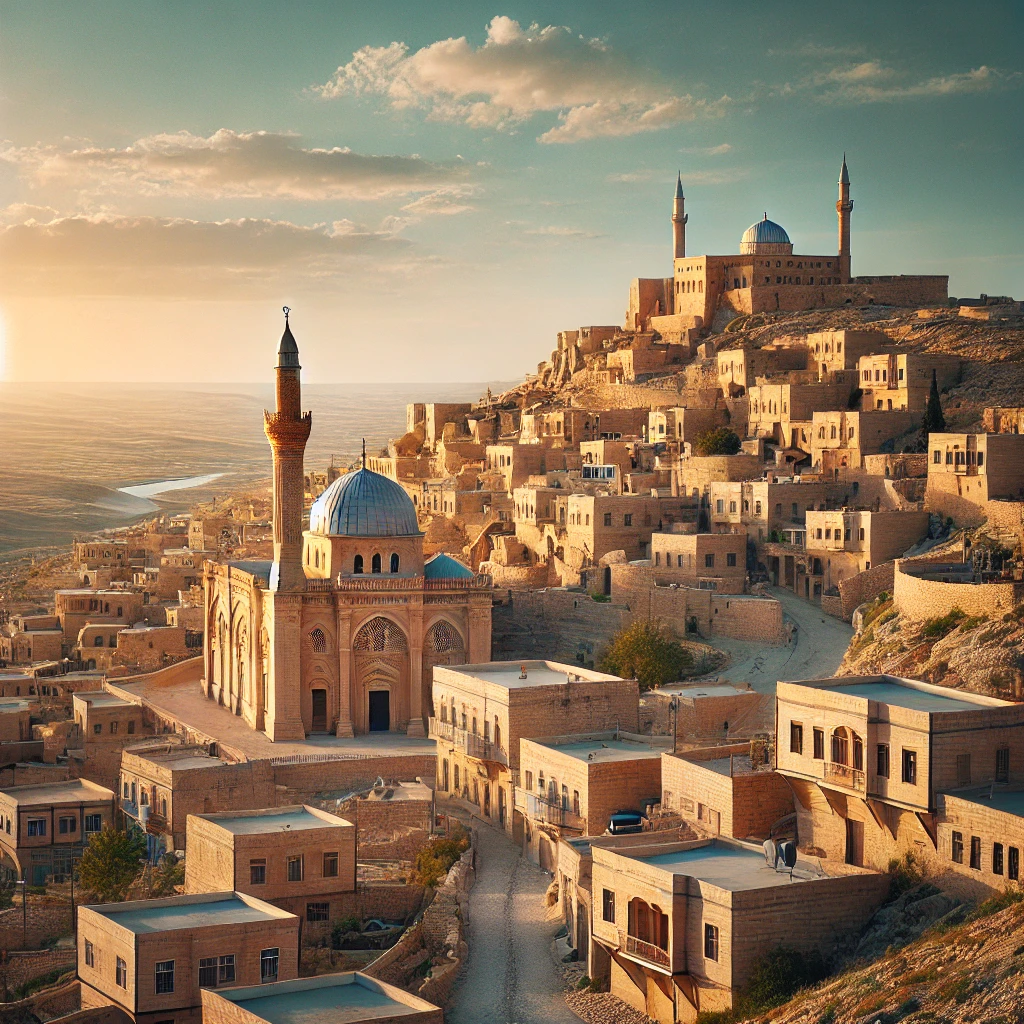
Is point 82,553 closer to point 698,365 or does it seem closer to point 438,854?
point 698,365

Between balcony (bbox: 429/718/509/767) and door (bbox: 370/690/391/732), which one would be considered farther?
door (bbox: 370/690/391/732)

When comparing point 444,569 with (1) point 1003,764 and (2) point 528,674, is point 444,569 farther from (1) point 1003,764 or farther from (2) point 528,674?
(1) point 1003,764

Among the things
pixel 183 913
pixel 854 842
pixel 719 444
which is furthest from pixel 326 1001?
pixel 719 444

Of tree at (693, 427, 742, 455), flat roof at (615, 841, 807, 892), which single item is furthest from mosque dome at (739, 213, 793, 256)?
flat roof at (615, 841, 807, 892)

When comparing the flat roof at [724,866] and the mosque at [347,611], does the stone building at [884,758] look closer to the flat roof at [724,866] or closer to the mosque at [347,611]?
the flat roof at [724,866]

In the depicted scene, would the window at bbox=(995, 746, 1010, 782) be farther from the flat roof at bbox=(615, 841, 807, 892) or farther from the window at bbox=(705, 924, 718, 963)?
the window at bbox=(705, 924, 718, 963)

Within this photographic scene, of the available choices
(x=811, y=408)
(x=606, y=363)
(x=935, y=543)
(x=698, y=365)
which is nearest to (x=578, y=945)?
(x=935, y=543)

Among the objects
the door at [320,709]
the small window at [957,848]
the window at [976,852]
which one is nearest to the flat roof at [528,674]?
the door at [320,709]
